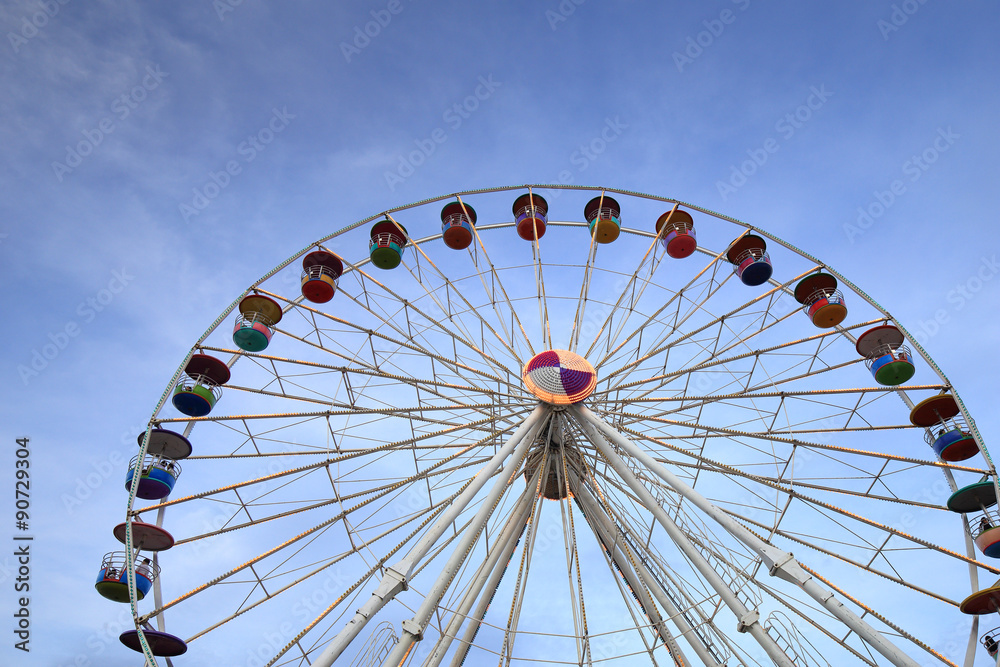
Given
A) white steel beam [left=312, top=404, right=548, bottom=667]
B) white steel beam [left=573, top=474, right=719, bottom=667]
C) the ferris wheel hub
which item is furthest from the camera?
the ferris wheel hub

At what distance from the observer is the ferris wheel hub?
15.4 meters

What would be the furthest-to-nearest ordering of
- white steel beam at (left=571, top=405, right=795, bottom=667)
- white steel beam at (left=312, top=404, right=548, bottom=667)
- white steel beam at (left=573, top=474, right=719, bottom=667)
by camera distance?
1. white steel beam at (left=573, top=474, right=719, bottom=667)
2. white steel beam at (left=571, top=405, right=795, bottom=667)
3. white steel beam at (left=312, top=404, right=548, bottom=667)

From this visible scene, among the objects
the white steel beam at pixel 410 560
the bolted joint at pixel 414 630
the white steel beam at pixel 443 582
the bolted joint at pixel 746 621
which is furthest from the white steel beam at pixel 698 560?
the bolted joint at pixel 414 630

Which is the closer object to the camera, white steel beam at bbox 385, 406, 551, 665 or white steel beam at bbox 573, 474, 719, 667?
white steel beam at bbox 385, 406, 551, 665

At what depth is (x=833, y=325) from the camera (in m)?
17.5

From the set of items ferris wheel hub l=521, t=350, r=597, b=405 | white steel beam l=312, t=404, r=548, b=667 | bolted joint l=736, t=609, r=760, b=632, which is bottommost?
bolted joint l=736, t=609, r=760, b=632

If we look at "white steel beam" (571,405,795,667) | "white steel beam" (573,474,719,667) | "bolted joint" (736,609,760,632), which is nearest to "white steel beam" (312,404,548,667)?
"white steel beam" (571,405,795,667)

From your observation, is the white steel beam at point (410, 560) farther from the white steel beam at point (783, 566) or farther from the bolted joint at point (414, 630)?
the white steel beam at point (783, 566)

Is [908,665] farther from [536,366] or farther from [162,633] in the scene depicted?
[162,633]

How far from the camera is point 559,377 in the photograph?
51.3 ft

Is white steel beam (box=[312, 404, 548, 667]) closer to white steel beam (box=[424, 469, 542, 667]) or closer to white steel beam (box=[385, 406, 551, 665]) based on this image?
white steel beam (box=[385, 406, 551, 665])

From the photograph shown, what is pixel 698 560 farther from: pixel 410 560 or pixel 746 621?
pixel 410 560

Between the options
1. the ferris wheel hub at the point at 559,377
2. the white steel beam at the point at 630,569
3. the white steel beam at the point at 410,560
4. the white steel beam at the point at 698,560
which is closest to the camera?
the white steel beam at the point at 410,560

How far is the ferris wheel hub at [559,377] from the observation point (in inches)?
608
